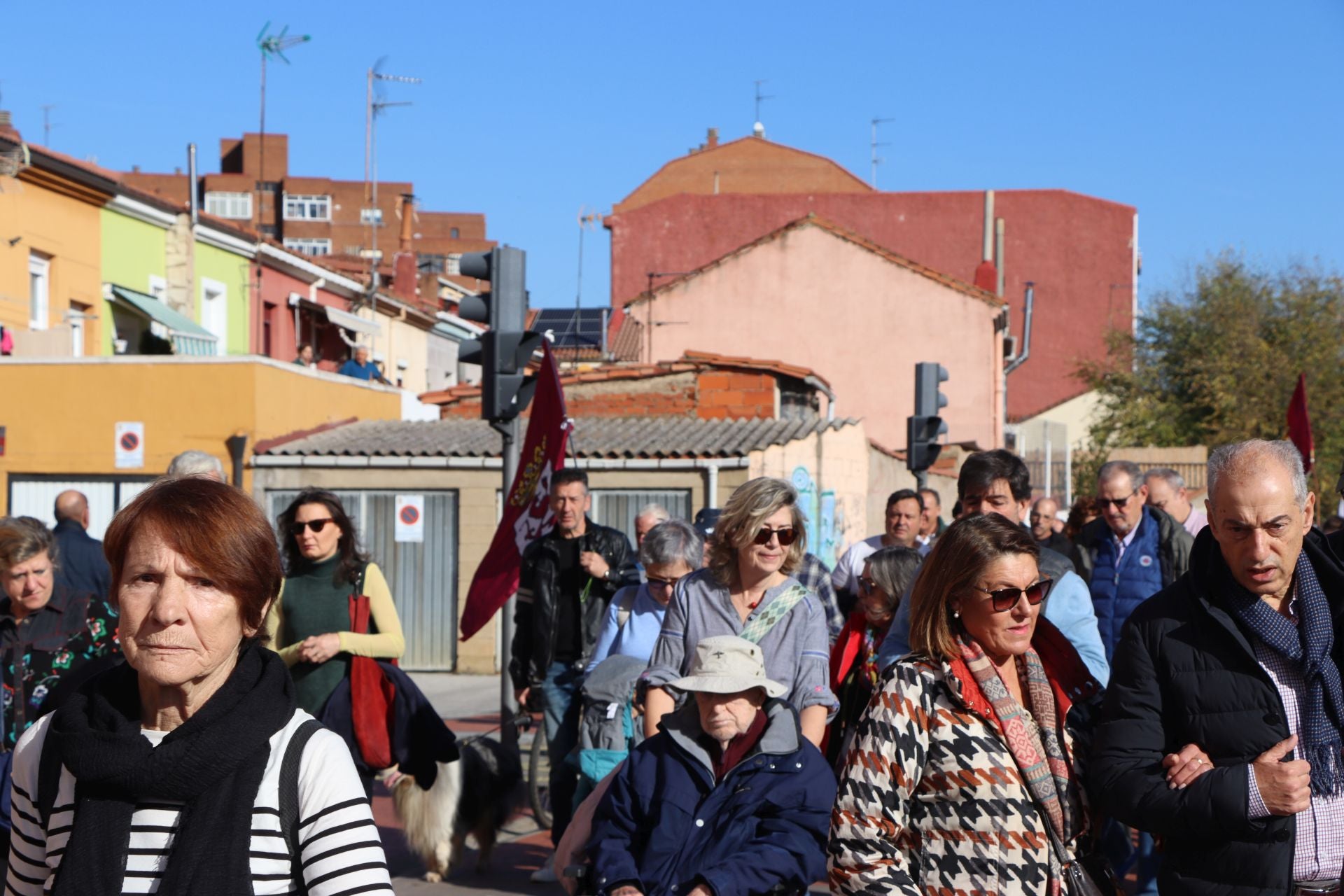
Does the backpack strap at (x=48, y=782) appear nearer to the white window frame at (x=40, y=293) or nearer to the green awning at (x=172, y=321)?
the white window frame at (x=40, y=293)

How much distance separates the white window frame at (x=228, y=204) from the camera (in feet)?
249

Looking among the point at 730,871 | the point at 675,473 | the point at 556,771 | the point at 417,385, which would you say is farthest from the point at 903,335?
the point at 730,871

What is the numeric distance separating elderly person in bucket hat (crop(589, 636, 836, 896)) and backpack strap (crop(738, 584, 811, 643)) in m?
0.73

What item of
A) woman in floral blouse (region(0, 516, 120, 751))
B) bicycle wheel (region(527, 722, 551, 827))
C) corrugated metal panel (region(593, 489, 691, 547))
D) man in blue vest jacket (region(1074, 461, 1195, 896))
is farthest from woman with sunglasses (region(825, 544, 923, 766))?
corrugated metal panel (region(593, 489, 691, 547))

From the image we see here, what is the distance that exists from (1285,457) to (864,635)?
2.76 meters

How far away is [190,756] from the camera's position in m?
2.56

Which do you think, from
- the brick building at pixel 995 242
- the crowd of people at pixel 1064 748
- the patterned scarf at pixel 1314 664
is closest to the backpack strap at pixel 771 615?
the crowd of people at pixel 1064 748

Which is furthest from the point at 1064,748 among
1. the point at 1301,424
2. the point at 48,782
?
the point at 1301,424

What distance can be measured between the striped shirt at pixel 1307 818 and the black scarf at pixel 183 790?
2.46 m

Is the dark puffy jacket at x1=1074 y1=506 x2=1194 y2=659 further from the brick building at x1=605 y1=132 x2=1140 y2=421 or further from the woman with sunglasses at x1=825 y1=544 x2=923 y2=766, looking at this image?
the brick building at x1=605 y1=132 x2=1140 y2=421

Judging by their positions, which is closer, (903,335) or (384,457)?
(384,457)

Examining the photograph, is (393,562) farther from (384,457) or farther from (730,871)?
(730,871)

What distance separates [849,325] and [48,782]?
1346 inches

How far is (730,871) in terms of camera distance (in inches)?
185
